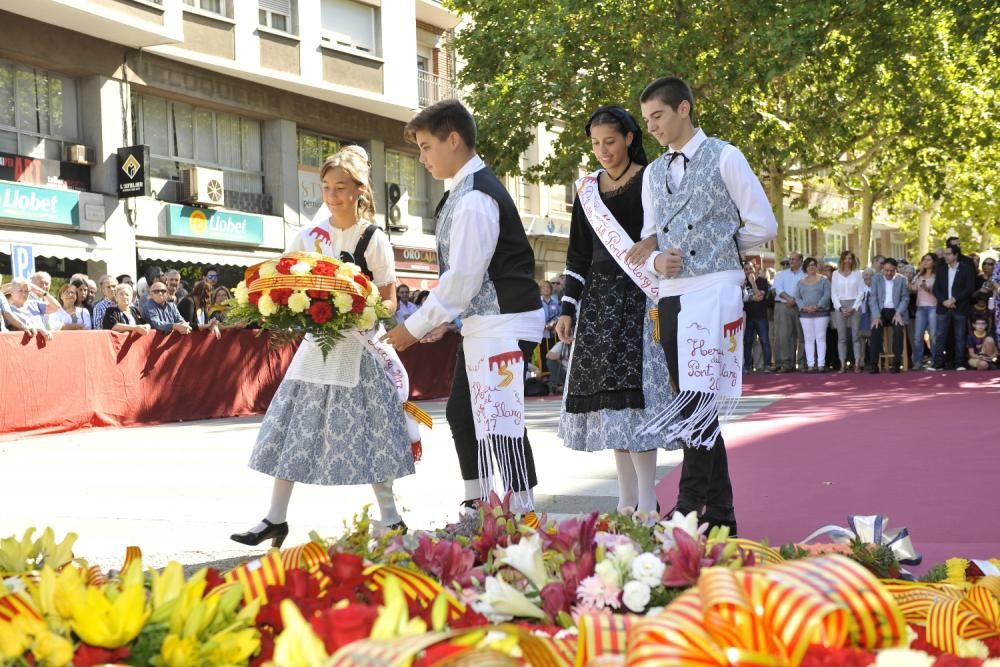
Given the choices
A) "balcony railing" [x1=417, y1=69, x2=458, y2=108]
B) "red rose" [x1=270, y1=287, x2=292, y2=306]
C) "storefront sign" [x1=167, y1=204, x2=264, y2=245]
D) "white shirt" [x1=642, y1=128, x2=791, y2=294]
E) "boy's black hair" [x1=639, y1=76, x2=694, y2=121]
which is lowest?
"red rose" [x1=270, y1=287, x2=292, y2=306]

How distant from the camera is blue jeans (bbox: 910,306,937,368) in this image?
2031 centimetres

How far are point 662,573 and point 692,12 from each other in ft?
78.3

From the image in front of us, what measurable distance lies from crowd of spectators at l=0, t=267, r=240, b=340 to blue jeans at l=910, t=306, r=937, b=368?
11.7 m

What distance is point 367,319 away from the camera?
→ 5227 mm

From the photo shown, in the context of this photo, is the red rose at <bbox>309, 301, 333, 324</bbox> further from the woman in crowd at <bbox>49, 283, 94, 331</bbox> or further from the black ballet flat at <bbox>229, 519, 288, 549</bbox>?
the woman in crowd at <bbox>49, 283, 94, 331</bbox>

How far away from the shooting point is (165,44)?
2369 cm

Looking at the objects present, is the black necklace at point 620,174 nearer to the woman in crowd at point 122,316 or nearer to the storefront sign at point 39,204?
the woman in crowd at point 122,316

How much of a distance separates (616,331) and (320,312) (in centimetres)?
140

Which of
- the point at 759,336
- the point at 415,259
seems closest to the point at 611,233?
the point at 759,336

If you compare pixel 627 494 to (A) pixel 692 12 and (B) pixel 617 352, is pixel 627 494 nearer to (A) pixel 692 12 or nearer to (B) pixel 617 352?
(B) pixel 617 352

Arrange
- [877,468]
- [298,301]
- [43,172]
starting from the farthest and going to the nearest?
[43,172] → [877,468] → [298,301]

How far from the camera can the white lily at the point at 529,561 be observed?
220cm

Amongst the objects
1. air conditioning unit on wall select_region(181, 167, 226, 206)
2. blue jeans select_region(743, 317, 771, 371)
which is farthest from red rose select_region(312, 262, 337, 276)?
air conditioning unit on wall select_region(181, 167, 226, 206)

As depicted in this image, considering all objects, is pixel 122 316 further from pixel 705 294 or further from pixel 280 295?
pixel 705 294
